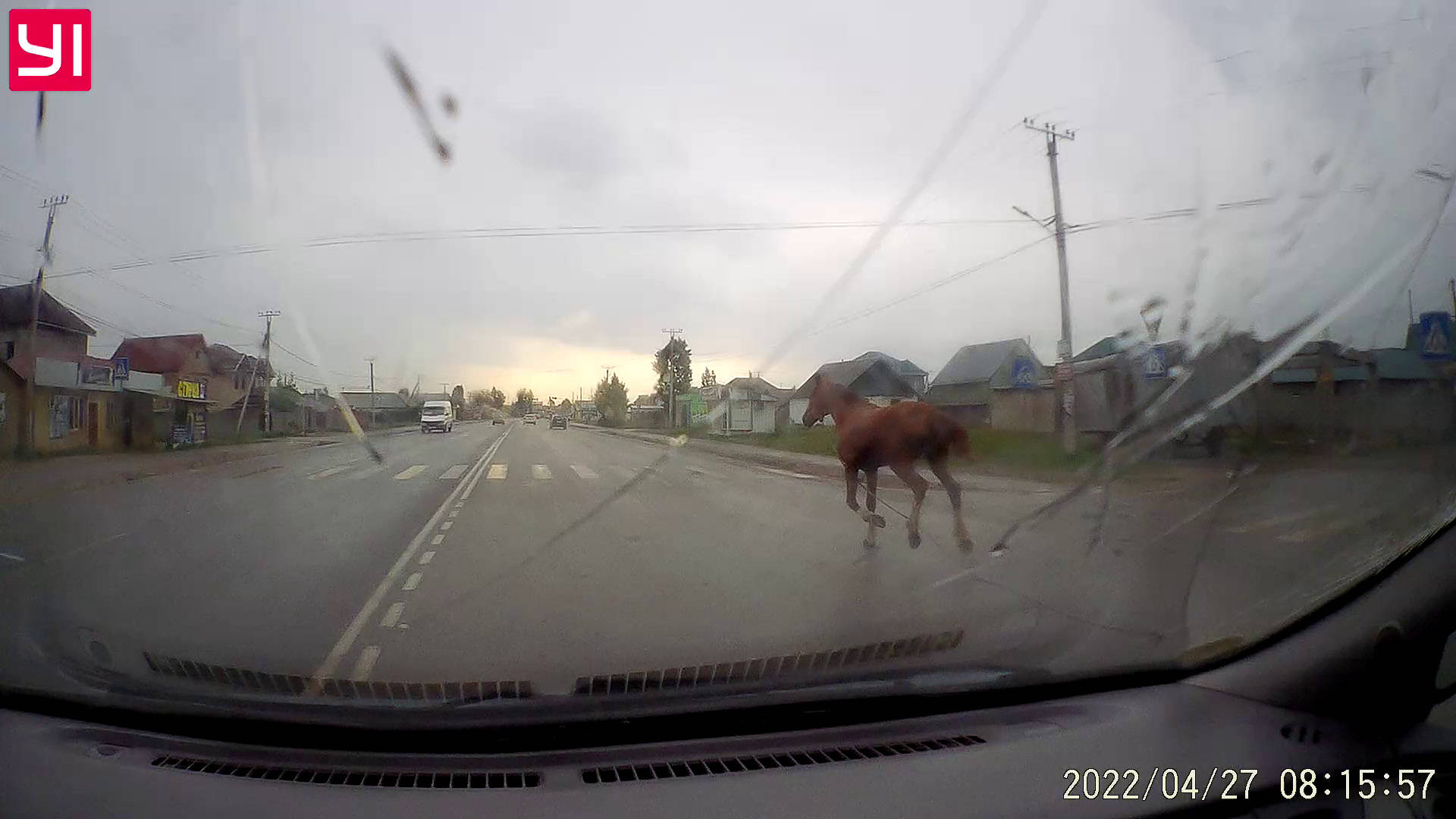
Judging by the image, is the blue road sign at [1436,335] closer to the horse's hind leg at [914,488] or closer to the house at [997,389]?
the house at [997,389]

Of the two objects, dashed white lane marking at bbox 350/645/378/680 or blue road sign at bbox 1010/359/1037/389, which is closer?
dashed white lane marking at bbox 350/645/378/680

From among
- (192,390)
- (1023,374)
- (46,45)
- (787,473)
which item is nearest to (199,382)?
(192,390)

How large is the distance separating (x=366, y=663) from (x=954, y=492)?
169 inches

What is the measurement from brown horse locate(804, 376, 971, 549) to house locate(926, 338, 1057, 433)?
198 millimetres

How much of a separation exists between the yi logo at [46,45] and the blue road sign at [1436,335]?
7.84 m

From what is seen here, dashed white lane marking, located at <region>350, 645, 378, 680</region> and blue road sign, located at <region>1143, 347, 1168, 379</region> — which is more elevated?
blue road sign, located at <region>1143, 347, 1168, 379</region>

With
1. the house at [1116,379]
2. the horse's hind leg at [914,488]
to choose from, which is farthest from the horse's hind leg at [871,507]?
the house at [1116,379]

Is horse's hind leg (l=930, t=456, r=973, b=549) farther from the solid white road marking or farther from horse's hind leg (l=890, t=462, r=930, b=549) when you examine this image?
the solid white road marking

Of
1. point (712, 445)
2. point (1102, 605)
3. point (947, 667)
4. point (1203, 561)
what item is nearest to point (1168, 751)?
point (947, 667)

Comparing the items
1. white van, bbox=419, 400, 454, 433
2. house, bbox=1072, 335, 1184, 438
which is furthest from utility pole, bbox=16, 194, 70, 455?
white van, bbox=419, 400, 454, 433

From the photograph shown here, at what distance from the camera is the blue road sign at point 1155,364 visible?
5352 millimetres

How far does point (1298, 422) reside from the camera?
550 cm

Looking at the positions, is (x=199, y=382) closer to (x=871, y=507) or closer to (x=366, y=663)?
(x=366, y=663)

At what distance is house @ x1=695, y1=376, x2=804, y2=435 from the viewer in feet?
29.6
